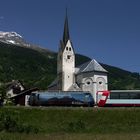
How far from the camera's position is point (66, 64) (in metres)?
110

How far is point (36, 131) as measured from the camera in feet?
111

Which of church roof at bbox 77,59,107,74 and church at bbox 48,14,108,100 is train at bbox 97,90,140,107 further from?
church roof at bbox 77,59,107,74

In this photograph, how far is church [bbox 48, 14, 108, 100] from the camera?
10419 cm

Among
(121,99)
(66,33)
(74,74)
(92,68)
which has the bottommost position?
(121,99)

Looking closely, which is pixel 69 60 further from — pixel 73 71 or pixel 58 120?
pixel 58 120

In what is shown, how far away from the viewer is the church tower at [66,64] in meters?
108

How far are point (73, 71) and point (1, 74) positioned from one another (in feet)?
254

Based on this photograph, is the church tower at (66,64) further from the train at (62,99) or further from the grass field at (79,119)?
the grass field at (79,119)

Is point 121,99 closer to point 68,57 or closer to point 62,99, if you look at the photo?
point 62,99

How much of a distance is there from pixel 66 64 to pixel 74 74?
3554 millimetres

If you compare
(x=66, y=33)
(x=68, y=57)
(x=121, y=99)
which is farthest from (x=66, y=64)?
(x=121, y=99)

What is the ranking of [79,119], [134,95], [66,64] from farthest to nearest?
[66,64] → [134,95] → [79,119]

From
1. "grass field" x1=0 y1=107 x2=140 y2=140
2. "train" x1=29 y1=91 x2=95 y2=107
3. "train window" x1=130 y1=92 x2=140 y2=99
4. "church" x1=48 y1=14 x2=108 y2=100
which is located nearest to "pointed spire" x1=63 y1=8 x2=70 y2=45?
"church" x1=48 y1=14 x2=108 y2=100

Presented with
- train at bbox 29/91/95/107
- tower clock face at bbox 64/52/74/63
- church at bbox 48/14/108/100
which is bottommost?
train at bbox 29/91/95/107
